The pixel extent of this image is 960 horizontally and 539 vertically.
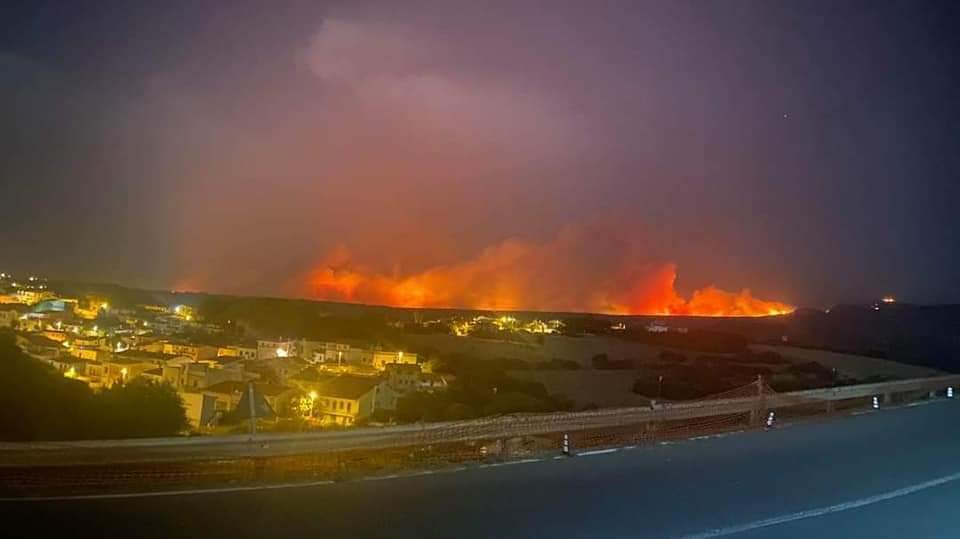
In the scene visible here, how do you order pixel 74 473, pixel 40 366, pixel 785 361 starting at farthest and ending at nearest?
pixel 785 361
pixel 40 366
pixel 74 473

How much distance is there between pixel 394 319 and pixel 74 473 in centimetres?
2567

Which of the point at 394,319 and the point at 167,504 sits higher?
the point at 394,319

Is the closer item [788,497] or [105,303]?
[788,497]

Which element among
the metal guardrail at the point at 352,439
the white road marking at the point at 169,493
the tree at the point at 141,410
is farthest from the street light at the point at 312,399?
the white road marking at the point at 169,493

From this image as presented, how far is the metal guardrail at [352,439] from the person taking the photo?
31.3 feet

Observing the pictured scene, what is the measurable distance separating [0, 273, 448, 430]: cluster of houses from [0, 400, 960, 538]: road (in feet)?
19.5

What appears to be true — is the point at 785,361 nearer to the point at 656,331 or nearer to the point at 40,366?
the point at 656,331

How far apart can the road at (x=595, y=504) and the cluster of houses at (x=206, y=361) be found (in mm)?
5938

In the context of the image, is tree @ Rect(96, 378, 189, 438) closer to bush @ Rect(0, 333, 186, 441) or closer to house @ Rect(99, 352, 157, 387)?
bush @ Rect(0, 333, 186, 441)

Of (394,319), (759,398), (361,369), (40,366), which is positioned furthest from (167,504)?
(394,319)

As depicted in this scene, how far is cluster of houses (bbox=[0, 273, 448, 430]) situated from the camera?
51.9ft

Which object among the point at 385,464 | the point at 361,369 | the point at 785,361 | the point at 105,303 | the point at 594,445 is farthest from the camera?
the point at 785,361

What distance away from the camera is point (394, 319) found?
35.4 metres

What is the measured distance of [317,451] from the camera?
1098 cm
